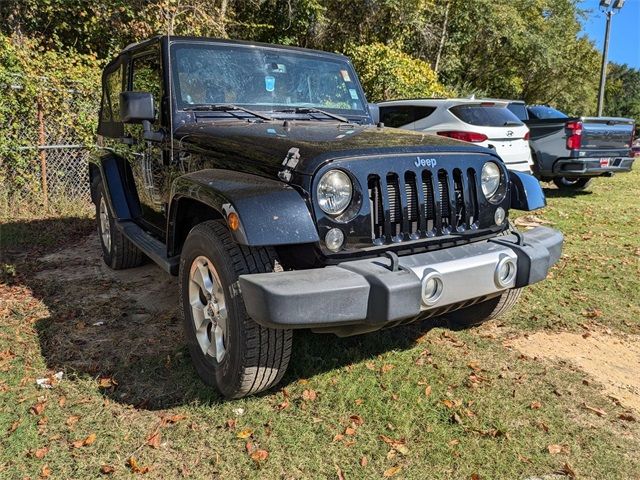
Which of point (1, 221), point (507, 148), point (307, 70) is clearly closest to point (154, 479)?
point (307, 70)

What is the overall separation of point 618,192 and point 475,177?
30.3 feet

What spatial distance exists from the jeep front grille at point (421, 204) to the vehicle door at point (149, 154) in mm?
1685

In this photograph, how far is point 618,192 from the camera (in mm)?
10734

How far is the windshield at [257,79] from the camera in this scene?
3.64 metres

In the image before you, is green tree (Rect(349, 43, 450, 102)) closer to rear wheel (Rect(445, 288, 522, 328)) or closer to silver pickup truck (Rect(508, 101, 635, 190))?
silver pickup truck (Rect(508, 101, 635, 190))

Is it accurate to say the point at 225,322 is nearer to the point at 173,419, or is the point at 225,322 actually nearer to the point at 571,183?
the point at 173,419

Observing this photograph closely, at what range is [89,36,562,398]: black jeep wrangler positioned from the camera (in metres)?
2.39

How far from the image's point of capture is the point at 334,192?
8.50 ft

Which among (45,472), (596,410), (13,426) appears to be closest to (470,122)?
(596,410)

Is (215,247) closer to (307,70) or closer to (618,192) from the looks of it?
(307,70)

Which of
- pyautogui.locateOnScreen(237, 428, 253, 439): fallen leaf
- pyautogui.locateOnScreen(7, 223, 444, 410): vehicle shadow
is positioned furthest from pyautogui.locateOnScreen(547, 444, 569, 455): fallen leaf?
pyautogui.locateOnScreen(237, 428, 253, 439): fallen leaf

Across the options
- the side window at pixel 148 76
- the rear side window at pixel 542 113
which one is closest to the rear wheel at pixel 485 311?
the side window at pixel 148 76

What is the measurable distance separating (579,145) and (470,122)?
9.35 feet

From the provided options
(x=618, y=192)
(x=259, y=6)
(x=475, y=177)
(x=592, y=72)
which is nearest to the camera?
(x=475, y=177)
